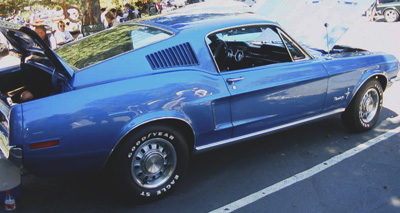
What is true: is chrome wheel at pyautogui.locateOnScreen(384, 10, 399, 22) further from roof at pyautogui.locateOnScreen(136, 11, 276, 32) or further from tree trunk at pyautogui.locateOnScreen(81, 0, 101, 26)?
roof at pyautogui.locateOnScreen(136, 11, 276, 32)

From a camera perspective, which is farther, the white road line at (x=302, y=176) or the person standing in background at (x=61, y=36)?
the person standing in background at (x=61, y=36)

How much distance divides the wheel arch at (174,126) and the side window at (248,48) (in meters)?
1.01

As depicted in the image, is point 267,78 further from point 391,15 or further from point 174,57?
point 391,15

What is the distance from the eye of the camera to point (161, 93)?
3.36 metres

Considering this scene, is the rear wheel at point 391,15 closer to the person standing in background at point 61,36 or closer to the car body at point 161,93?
the car body at point 161,93

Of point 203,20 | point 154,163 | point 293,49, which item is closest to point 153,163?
point 154,163

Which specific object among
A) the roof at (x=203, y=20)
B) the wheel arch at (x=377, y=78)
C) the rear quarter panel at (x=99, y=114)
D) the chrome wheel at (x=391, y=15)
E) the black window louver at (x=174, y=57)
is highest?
the roof at (x=203, y=20)

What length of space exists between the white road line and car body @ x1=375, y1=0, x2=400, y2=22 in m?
14.7

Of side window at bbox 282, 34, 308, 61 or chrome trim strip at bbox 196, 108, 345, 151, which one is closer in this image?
chrome trim strip at bbox 196, 108, 345, 151

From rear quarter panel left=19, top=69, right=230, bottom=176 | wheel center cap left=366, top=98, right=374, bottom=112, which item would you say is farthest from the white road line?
rear quarter panel left=19, top=69, right=230, bottom=176

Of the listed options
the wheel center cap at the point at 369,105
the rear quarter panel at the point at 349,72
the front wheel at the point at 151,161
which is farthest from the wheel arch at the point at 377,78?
the front wheel at the point at 151,161

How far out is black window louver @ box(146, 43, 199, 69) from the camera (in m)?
3.54

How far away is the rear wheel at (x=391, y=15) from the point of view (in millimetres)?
17745

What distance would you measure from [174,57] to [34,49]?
141 cm
